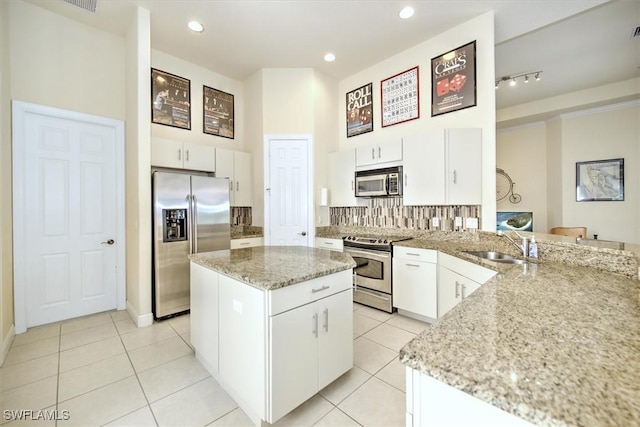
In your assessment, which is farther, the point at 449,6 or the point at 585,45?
the point at 585,45

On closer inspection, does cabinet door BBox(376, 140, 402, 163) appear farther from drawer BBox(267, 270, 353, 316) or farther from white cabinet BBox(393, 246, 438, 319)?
drawer BBox(267, 270, 353, 316)

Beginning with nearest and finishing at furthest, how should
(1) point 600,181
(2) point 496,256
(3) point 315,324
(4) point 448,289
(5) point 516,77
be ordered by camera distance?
(3) point 315,324 → (2) point 496,256 → (4) point 448,289 → (5) point 516,77 → (1) point 600,181

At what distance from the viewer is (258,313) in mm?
1449

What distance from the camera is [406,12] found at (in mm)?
2809

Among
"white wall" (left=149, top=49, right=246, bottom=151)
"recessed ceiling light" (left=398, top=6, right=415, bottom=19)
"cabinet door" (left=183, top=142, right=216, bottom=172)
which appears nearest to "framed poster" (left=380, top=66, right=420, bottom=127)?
"recessed ceiling light" (left=398, top=6, right=415, bottom=19)

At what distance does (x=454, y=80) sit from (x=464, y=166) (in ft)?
3.55

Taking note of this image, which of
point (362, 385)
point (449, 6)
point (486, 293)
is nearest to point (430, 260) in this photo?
point (362, 385)

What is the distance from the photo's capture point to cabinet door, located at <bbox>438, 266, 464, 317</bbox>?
7.95ft

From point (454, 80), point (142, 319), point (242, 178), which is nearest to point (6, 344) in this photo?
point (142, 319)

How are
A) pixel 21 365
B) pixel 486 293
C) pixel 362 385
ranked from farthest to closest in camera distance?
1. pixel 21 365
2. pixel 362 385
3. pixel 486 293

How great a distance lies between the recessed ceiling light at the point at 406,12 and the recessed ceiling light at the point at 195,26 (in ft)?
7.50

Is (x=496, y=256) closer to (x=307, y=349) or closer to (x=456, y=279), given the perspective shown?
(x=456, y=279)

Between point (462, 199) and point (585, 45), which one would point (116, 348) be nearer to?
point (462, 199)

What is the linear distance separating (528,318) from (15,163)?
4.22m
